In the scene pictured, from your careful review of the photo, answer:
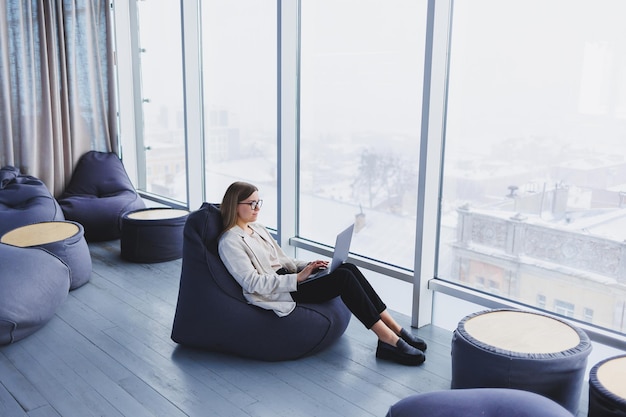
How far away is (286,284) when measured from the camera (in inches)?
126

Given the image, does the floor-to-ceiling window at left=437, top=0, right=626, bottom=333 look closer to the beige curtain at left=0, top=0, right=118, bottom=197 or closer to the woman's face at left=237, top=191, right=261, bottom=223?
the woman's face at left=237, top=191, right=261, bottom=223

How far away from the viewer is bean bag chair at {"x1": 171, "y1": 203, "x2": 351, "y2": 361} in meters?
3.17

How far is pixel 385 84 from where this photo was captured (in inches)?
152

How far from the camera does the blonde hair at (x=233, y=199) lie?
324cm

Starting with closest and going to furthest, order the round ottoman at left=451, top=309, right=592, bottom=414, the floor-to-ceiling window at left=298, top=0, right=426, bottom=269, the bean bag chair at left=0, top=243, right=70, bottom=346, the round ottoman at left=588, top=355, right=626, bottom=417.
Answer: the round ottoman at left=588, top=355, right=626, bottom=417 < the round ottoman at left=451, top=309, right=592, bottom=414 < the bean bag chair at left=0, top=243, right=70, bottom=346 < the floor-to-ceiling window at left=298, top=0, right=426, bottom=269

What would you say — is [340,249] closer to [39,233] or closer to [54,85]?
[39,233]

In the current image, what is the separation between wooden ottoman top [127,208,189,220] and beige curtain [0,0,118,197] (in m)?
1.25

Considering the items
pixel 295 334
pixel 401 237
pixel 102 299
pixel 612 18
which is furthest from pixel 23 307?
pixel 612 18

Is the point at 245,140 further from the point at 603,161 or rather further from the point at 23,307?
the point at 603,161

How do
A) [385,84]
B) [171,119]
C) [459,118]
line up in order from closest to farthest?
1. [459,118]
2. [385,84]
3. [171,119]

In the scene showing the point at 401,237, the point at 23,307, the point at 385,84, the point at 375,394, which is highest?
the point at 385,84

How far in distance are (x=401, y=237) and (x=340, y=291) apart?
0.78 meters

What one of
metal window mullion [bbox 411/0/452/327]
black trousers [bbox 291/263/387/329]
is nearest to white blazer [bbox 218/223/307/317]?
black trousers [bbox 291/263/387/329]

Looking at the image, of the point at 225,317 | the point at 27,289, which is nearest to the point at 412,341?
the point at 225,317
